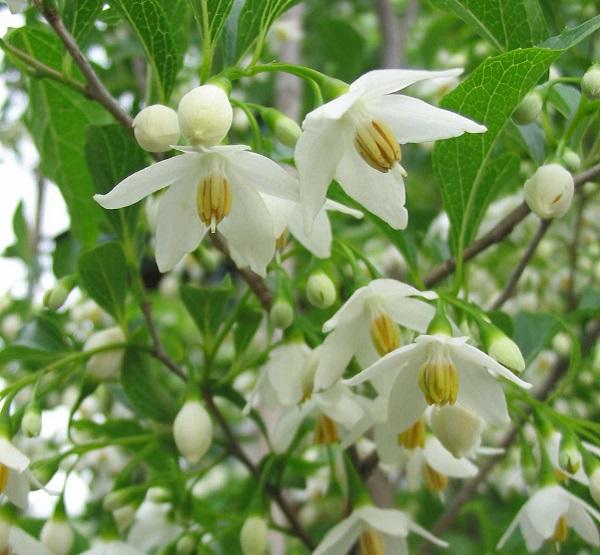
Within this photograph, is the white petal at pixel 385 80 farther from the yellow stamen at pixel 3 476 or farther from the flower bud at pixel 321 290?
the yellow stamen at pixel 3 476

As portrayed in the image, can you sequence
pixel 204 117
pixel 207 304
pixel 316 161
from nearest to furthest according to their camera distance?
pixel 204 117 → pixel 316 161 → pixel 207 304

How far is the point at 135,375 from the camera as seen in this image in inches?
61.9

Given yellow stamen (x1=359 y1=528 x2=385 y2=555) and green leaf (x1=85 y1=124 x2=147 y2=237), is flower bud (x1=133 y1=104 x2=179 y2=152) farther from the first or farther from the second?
yellow stamen (x1=359 y1=528 x2=385 y2=555)

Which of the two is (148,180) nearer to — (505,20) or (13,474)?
(13,474)

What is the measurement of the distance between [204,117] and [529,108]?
0.54 m

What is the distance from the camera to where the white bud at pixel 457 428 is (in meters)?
1.20

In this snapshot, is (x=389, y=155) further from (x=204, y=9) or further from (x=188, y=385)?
(x=188, y=385)

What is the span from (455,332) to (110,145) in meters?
0.64

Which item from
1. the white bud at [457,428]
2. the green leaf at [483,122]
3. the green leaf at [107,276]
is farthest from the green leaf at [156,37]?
the white bud at [457,428]

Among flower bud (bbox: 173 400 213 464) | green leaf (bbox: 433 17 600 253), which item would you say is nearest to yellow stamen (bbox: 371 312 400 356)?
green leaf (bbox: 433 17 600 253)

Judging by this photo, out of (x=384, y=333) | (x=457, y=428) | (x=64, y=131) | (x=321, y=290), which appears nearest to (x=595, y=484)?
(x=457, y=428)

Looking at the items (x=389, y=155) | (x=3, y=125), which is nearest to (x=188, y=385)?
(x=389, y=155)

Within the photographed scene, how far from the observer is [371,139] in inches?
43.3

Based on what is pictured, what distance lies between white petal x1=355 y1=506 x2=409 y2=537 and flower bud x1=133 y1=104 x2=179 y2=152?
78 cm
